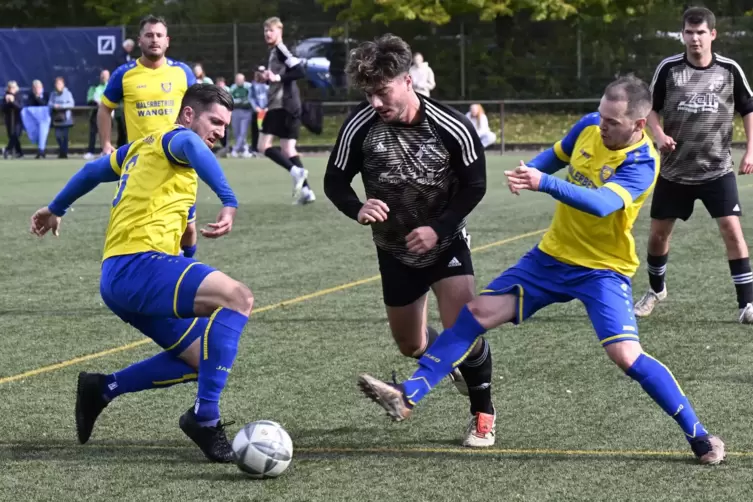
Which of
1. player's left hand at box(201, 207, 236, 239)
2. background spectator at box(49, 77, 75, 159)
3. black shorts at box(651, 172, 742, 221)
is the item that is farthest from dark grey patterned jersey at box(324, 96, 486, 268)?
background spectator at box(49, 77, 75, 159)

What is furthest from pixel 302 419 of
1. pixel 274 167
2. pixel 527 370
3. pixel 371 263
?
pixel 274 167

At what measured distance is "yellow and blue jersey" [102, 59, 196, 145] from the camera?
10391 millimetres

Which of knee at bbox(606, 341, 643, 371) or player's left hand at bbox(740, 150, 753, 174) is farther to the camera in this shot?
player's left hand at bbox(740, 150, 753, 174)

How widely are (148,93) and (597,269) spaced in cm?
585

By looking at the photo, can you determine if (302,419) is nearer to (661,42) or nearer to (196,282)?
(196,282)

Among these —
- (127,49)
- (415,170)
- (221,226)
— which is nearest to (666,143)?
(415,170)

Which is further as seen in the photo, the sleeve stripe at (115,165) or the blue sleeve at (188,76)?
the blue sleeve at (188,76)

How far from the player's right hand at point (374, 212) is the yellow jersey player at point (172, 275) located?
58 cm

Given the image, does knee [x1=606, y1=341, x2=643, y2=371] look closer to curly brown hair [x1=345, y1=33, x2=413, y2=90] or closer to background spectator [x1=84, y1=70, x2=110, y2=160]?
curly brown hair [x1=345, y1=33, x2=413, y2=90]

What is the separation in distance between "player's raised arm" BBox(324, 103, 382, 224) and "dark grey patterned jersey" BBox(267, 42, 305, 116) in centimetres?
1055

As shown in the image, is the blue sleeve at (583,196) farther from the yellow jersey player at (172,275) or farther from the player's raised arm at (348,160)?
the yellow jersey player at (172,275)

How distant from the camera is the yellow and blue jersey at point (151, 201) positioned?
17.9ft

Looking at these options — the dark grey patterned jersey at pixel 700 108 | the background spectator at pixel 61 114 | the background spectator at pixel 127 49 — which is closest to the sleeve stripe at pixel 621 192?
the dark grey patterned jersey at pixel 700 108

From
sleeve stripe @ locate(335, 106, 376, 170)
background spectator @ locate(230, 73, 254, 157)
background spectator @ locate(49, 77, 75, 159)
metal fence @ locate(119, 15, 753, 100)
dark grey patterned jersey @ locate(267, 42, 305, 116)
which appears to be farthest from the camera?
metal fence @ locate(119, 15, 753, 100)
